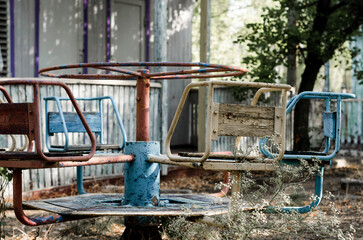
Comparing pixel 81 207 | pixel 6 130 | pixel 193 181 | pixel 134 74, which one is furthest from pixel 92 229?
pixel 193 181

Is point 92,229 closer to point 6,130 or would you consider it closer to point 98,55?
point 6,130

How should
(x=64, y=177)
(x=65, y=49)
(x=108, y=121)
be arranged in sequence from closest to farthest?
(x=64, y=177)
(x=108, y=121)
(x=65, y=49)

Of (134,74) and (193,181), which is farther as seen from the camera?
(193,181)

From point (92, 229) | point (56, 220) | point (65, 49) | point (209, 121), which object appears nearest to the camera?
point (209, 121)

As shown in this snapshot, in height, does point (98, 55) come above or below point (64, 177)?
above

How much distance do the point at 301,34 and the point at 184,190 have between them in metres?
5.11

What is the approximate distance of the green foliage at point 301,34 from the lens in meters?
10.5

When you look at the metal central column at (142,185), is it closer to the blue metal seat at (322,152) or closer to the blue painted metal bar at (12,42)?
the blue metal seat at (322,152)

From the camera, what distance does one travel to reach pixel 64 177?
8.19 m

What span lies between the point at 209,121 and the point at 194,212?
0.80 metres

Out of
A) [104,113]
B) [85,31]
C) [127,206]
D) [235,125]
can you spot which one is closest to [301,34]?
[104,113]

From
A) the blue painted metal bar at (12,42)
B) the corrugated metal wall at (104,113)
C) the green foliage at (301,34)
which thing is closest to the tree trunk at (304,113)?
the green foliage at (301,34)

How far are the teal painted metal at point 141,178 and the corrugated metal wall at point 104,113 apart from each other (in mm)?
3465

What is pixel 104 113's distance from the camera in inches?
348
